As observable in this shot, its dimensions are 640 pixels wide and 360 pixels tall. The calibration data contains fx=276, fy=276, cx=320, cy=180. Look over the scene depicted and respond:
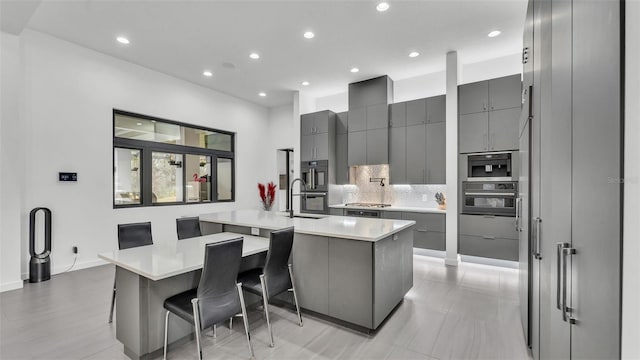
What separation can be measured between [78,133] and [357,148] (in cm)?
472

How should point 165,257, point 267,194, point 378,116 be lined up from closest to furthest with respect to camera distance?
point 165,257, point 378,116, point 267,194

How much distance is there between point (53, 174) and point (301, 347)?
4.35m

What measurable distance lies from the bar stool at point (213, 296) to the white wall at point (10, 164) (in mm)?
2981

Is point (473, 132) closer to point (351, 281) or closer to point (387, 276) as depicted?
point (387, 276)

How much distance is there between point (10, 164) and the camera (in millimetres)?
3441

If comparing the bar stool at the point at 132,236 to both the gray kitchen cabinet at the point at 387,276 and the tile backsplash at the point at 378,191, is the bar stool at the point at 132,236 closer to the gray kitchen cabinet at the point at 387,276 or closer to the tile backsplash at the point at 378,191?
the gray kitchen cabinet at the point at 387,276

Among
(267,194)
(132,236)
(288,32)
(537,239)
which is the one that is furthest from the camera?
(267,194)

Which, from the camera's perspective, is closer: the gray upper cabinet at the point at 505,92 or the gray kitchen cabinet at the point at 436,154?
the gray upper cabinet at the point at 505,92

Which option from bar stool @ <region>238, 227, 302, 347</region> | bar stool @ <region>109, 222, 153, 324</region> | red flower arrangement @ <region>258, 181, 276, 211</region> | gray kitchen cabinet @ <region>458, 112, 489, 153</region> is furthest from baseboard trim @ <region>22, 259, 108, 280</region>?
gray kitchen cabinet @ <region>458, 112, 489, 153</region>

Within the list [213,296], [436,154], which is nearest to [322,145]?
[436,154]

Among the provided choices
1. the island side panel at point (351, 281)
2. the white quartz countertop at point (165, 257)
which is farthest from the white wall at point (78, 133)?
the island side panel at point (351, 281)

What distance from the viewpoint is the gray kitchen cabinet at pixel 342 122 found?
605 centimetres

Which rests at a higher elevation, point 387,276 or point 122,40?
point 122,40

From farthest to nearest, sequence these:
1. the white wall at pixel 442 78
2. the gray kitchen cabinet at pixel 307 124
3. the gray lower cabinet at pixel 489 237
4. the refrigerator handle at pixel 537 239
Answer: the gray kitchen cabinet at pixel 307 124 → the white wall at pixel 442 78 → the gray lower cabinet at pixel 489 237 → the refrigerator handle at pixel 537 239
